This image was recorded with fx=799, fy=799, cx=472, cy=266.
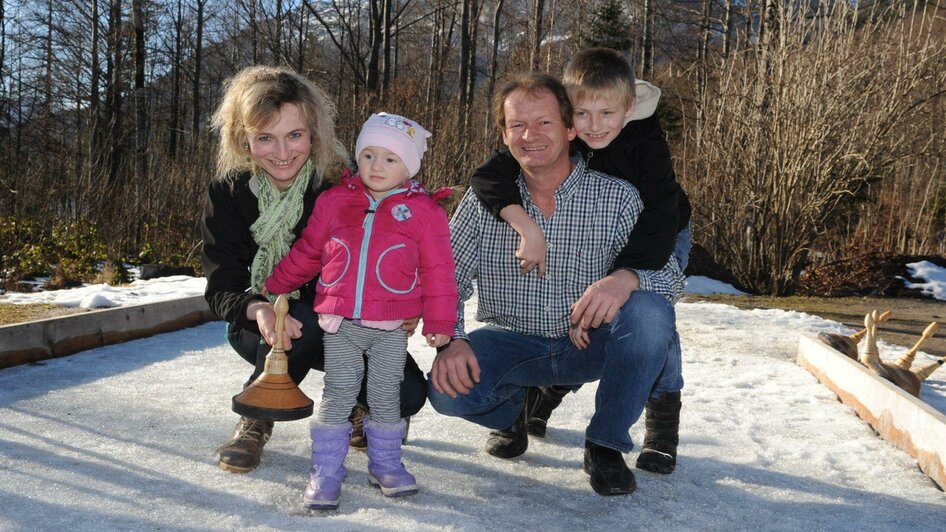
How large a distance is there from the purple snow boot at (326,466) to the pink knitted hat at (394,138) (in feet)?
2.41

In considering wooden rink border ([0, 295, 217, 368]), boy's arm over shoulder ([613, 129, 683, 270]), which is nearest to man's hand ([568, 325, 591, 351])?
boy's arm over shoulder ([613, 129, 683, 270])

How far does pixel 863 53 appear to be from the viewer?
8.13m

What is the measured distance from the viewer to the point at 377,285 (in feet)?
6.90

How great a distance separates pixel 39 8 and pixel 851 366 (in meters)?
26.5

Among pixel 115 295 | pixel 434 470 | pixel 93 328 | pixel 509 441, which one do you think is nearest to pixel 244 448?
pixel 434 470

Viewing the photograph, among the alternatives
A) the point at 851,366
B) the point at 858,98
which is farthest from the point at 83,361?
the point at 858,98

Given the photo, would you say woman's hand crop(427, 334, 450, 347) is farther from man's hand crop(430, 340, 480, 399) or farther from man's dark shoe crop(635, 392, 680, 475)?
man's dark shoe crop(635, 392, 680, 475)

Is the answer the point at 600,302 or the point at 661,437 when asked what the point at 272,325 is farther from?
the point at 661,437

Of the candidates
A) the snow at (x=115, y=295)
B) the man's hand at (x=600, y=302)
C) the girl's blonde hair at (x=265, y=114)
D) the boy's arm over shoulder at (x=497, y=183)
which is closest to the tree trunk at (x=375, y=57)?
the snow at (x=115, y=295)

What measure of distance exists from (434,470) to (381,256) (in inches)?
26.5

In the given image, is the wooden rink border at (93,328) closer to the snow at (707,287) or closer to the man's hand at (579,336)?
the man's hand at (579,336)

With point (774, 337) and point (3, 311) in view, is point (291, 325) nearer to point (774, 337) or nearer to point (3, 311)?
point (3, 311)

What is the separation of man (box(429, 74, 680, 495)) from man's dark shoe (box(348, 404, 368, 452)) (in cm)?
29

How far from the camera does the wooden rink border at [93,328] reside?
10.9ft
